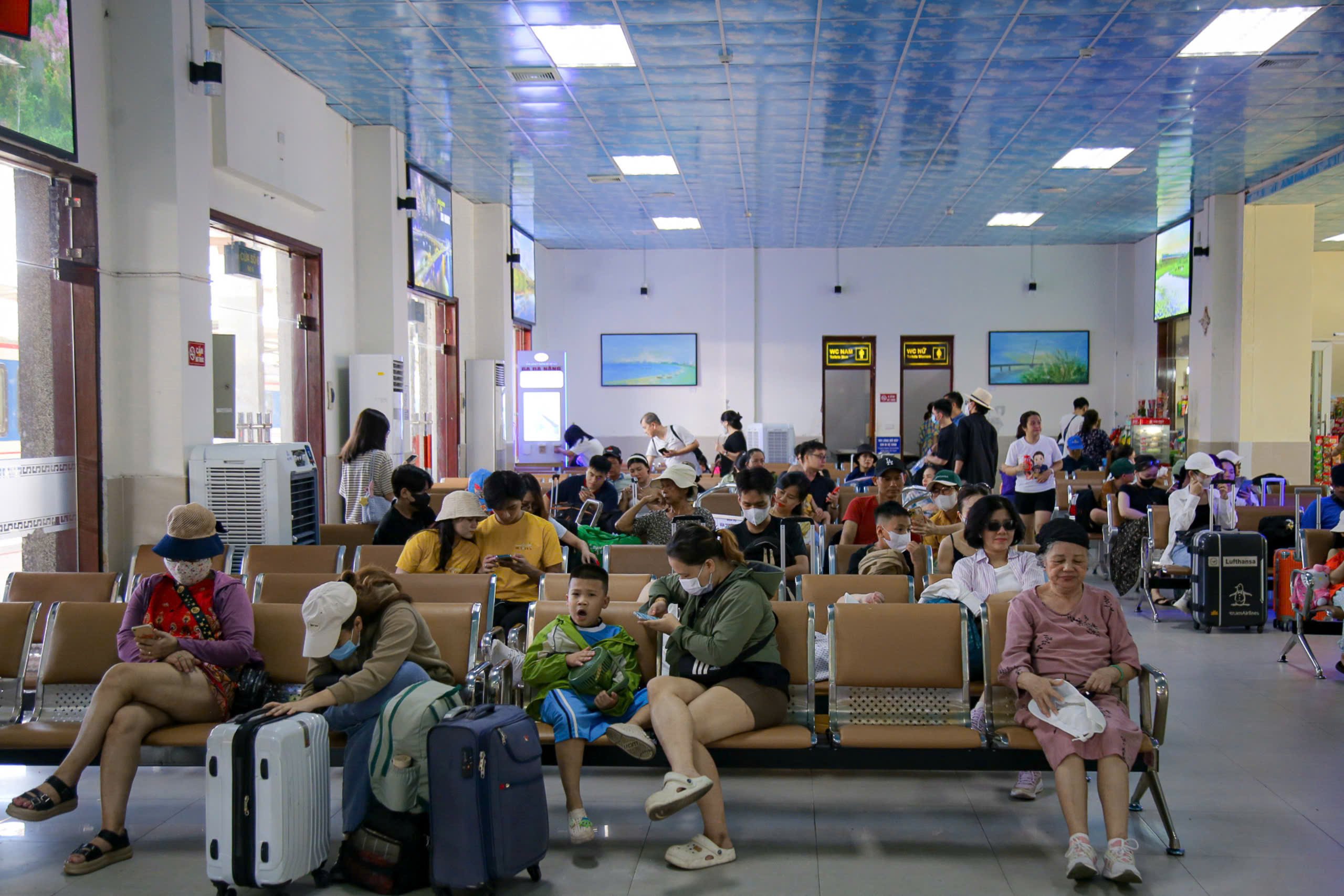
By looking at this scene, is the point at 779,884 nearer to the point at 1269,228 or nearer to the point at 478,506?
the point at 478,506

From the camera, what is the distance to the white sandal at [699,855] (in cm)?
354

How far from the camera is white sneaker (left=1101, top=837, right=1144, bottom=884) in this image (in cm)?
336

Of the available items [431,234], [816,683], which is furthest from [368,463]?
[431,234]

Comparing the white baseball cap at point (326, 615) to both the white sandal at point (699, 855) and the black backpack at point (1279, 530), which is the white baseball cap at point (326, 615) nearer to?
the white sandal at point (699, 855)

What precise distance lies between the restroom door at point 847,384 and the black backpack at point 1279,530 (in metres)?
11.2

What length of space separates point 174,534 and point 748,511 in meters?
2.84

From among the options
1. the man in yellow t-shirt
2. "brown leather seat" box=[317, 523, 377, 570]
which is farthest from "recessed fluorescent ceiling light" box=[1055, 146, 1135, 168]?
the man in yellow t-shirt

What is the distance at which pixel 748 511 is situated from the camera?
5723 millimetres

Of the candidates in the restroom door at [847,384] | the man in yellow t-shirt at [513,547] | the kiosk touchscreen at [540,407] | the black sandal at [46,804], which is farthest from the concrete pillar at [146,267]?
the restroom door at [847,384]

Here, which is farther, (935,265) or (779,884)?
(935,265)

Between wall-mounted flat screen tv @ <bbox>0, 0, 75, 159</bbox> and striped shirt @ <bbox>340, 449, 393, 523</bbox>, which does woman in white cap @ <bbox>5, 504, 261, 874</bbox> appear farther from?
striped shirt @ <bbox>340, 449, 393, 523</bbox>

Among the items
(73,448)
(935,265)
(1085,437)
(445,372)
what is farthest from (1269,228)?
(73,448)

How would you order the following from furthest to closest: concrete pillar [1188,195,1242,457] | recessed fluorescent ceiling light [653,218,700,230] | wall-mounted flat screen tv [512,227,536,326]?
recessed fluorescent ceiling light [653,218,700,230] < wall-mounted flat screen tv [512,227,536,326] < concrete pillar [1188,195,1242,457]

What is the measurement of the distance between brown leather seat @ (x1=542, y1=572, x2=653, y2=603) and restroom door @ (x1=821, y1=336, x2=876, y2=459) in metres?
14.9
